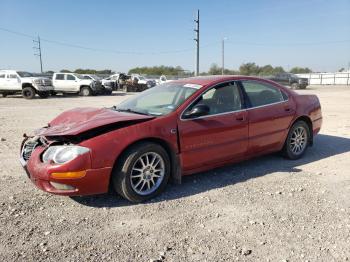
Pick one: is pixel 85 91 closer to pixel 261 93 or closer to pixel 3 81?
pixel 3 81

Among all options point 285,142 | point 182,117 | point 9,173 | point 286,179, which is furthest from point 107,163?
point 285,142

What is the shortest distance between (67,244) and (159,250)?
0.84m

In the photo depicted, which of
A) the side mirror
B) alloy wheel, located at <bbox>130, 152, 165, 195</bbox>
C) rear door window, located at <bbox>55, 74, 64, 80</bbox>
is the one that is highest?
rear door window, located at <bbox>55, 74, 64, 80</bbox>

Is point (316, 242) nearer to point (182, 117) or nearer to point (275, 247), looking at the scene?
point (275, 247)

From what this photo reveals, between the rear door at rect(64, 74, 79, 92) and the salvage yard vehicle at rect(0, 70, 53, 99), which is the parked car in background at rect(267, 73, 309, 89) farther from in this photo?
the salvage yard vehicle at rect(0, 70, 53, 99)

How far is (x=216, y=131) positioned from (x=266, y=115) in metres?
1.10

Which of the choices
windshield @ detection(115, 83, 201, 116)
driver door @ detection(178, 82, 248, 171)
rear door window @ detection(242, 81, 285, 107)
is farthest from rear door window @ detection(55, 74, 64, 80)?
driver door @ detection(178, 82, 248, 171)

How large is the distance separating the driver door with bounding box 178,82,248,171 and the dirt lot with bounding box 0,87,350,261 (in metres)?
0.37

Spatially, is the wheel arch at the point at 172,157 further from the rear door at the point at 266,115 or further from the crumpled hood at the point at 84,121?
the rear door at the point at 266,115

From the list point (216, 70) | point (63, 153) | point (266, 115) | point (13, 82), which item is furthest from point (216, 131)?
point (216, 70)

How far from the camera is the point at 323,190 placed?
4539 mm

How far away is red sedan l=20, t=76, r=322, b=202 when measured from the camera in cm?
382

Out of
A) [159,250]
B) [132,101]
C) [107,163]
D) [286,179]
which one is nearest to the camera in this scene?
[159,250]

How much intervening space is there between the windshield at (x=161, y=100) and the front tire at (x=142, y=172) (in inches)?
23.2
